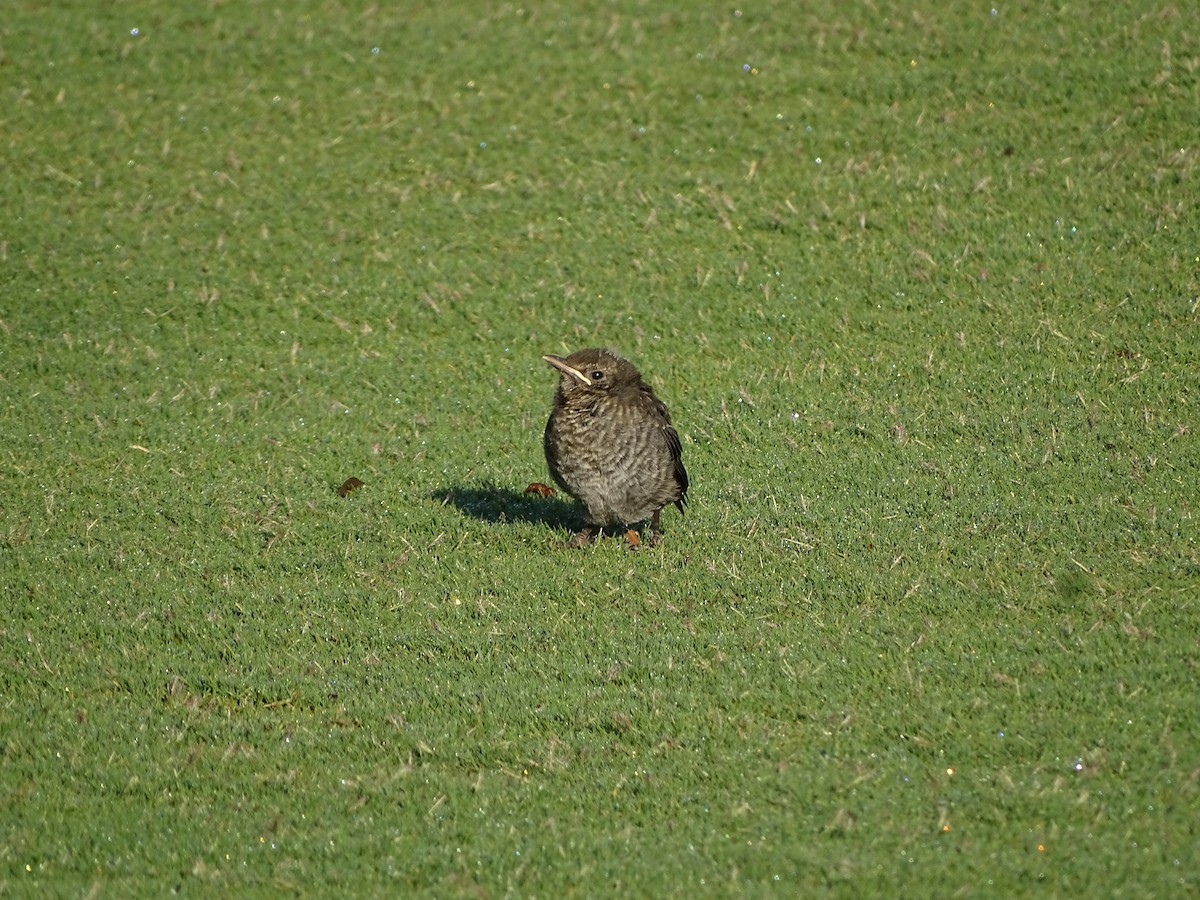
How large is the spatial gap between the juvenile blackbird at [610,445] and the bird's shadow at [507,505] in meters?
0.45

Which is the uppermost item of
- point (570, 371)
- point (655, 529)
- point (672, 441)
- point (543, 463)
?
point (570, 371)

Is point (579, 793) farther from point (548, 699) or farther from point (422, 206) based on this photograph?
point (422, 206)

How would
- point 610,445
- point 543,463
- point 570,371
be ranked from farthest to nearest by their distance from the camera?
point 543,463, point 570,371, point 610,445

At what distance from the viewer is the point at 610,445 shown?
347 inches

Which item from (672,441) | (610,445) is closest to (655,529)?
(672,441)

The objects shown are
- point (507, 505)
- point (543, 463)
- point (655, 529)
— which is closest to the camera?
point (655, 529)

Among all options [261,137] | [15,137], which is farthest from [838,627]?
[15,137]

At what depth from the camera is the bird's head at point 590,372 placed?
9023 millimetres

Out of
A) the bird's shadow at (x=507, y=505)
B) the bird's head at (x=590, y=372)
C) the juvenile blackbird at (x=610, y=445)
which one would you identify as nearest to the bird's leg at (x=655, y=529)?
the juvenile blackbird at (x=610, y=445)

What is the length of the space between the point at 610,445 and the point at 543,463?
1502 mm

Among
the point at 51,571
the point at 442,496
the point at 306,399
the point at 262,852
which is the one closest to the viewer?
the point at 262,852

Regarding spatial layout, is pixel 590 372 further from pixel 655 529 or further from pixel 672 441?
pixel 655 529

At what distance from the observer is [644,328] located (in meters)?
11.9

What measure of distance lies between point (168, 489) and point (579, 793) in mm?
4418
